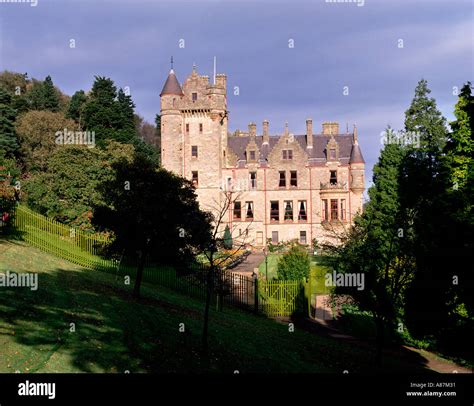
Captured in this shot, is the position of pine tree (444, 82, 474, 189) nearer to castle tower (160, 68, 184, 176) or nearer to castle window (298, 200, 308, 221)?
castle window (298, 200, 308, 221)

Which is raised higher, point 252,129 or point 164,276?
point 252,129

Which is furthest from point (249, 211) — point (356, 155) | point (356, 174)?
point (356, 155)

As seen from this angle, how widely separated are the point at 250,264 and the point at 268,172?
15583 millimetres

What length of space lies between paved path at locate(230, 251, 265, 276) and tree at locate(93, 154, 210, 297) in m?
17.7

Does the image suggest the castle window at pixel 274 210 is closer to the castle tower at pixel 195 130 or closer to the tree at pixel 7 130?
the castle tower at pixel 195 130

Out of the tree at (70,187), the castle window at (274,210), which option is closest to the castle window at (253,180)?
the castle window at (274,210)

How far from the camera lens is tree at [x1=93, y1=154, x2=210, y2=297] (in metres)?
18.8

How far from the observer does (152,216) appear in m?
18.9

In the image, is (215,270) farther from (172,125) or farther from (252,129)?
(252,129)

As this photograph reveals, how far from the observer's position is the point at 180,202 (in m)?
19.1

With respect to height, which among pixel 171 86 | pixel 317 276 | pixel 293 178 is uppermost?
pixel 171 86

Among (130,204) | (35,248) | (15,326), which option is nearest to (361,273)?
(130,204)

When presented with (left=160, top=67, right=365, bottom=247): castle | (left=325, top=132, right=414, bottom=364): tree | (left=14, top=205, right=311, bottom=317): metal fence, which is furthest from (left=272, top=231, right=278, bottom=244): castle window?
(left=325, top=132, right=414, bottom=364): tree

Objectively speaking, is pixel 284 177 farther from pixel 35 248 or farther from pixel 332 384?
pixel 332 384
